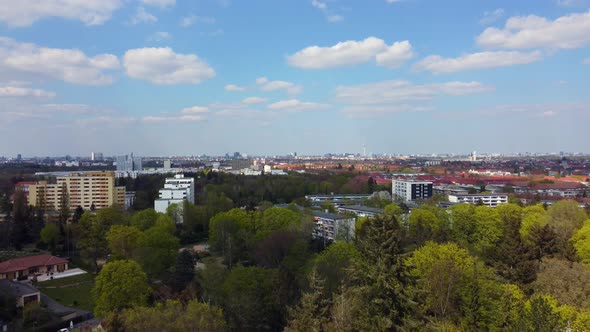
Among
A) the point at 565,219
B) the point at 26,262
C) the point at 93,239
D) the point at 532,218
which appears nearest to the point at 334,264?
the point at 532,218

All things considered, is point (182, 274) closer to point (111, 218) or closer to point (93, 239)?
point (93, 239)

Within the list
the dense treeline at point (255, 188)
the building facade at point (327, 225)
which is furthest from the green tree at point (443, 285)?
the dense treeline at point (255, 188)

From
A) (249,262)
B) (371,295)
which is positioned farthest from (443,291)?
(249,262)

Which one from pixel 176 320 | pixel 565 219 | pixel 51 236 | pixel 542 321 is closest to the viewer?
pixel 542 321

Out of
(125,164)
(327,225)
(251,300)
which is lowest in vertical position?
(327,225)

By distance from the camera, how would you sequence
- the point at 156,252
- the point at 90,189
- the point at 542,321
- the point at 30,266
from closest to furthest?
the point at 542,321
the point at 156,252
the point at 30,266
the point at 90,189

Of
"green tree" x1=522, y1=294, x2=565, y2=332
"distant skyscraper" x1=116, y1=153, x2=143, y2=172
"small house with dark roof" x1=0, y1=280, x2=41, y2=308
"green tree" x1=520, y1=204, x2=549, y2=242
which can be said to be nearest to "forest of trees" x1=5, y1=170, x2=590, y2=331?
"green tree" x1=522, y1=294, x2=565, y2=332

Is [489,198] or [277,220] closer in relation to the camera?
[277,220]

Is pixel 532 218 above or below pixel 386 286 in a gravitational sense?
below

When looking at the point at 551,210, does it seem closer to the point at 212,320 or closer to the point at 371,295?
the point at 371,295
